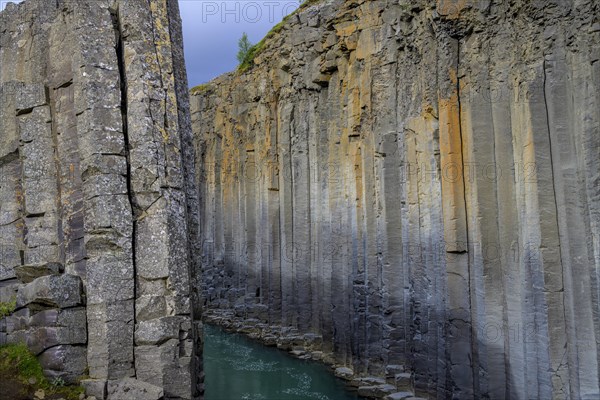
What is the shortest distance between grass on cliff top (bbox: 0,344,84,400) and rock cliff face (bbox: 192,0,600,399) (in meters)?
6.53

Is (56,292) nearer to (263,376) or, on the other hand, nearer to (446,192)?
(446,192)

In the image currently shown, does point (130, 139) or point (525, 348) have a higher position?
point (130, 139)

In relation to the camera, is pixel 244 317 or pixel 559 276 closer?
pixel 559 276

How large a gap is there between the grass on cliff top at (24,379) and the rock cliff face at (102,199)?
155 millimetres

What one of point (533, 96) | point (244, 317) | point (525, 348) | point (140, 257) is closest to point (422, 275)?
point (525, 348)

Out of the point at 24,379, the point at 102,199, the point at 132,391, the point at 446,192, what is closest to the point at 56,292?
the point at 24,379

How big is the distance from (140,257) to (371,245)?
7.17 m

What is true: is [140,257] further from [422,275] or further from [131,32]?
[422,275]

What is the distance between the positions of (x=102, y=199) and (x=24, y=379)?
243 cm

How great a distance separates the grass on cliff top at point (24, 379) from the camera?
22.0 ft

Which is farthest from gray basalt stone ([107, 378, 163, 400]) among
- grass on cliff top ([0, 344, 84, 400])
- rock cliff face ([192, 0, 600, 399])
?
rock cliff face ([192, 0, 600, 399])

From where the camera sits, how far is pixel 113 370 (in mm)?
7223

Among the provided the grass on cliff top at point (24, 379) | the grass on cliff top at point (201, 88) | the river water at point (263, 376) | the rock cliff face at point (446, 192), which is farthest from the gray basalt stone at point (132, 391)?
the grass on cliff top at point (201, 88)

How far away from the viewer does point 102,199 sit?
7.49 meters
